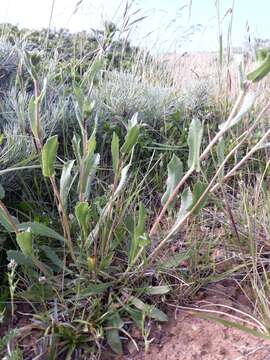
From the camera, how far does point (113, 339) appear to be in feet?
4.32

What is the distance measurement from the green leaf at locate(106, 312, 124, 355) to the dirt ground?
0.11ft

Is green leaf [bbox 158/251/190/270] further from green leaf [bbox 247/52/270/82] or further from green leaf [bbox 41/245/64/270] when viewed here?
green leaf [bbox 247/52/270/82]

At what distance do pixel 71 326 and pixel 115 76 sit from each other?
209cm

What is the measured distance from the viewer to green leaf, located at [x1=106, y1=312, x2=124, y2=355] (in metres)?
1.31

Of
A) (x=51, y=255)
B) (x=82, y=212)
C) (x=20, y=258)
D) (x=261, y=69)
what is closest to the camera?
(x=261, y=69)

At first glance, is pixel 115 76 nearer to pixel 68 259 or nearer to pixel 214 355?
pixel 68 259

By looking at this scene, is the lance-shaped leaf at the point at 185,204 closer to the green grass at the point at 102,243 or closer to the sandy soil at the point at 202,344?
the green grass at the point at 102,243

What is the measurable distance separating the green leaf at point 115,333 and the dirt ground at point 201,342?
0.03 meters

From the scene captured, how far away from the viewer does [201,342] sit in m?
1.29

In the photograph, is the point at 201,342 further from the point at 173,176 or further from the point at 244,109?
the point at 244,109

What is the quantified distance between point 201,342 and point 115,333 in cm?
26

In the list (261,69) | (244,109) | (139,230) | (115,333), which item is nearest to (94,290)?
(115,333)

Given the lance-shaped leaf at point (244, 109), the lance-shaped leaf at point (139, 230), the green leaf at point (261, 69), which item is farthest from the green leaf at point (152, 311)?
the green leaf at point (261, 69)

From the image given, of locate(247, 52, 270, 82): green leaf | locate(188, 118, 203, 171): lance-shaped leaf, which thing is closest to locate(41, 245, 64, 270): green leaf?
locate(188, 118, 203, 171): lance-shaped leaf
